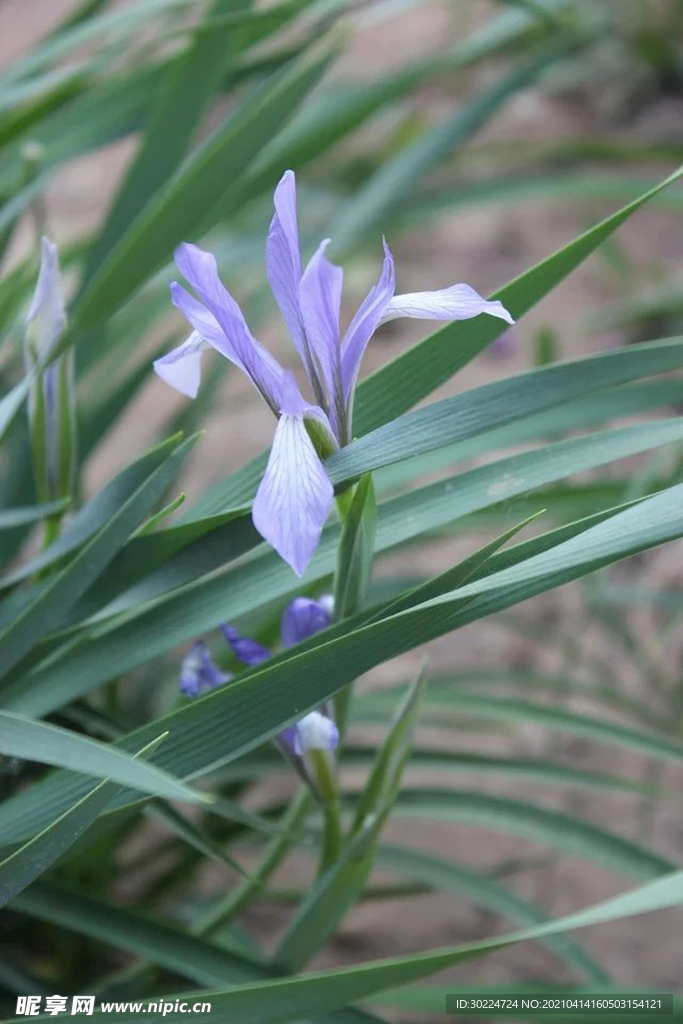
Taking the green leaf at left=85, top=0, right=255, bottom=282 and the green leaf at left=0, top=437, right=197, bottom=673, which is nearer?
the green leaf at left=0, top=437, right=197, bottom=673

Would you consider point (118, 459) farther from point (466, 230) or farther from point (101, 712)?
point (101, 712)

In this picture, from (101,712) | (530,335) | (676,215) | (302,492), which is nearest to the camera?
(302,492)

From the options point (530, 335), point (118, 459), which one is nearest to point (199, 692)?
point (118, 459)

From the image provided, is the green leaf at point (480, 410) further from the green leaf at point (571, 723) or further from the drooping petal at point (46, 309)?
the green leaf at point (571, 723)

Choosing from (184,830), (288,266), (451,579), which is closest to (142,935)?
(184,830)

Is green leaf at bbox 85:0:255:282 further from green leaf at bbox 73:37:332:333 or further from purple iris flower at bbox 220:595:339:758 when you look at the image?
purple iris flower at bbox 220:595:339:758

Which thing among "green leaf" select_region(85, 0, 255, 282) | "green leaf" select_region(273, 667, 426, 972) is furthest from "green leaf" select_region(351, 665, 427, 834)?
"green leaf" select_region(85, 0, 255, 282)

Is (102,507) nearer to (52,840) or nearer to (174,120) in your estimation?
(52,840)
